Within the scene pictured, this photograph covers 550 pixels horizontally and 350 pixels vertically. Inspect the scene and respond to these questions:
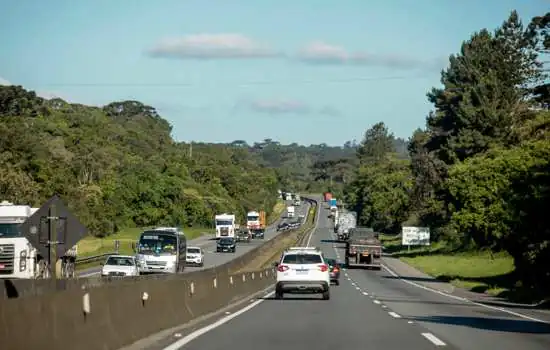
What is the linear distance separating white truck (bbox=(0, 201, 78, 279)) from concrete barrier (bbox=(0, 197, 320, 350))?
389 inches

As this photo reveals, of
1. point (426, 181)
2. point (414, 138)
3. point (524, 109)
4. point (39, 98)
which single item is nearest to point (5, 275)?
point (524, 109)

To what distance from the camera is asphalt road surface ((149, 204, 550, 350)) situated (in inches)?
646

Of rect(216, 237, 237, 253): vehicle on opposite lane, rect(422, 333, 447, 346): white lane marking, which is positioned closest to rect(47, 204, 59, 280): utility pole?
rect(422, 333, 447, 346): white lane marking

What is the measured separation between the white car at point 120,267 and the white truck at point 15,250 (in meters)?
9.79

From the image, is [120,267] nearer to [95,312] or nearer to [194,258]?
[194,258]

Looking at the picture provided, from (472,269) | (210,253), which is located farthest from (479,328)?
(210,253)

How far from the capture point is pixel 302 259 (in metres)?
33.1

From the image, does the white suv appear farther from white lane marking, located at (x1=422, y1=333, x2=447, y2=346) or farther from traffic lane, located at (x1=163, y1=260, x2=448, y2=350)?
white lane marking, located at (x1=422, y1=333, x2=447, y2=346)

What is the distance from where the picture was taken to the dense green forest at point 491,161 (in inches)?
1805

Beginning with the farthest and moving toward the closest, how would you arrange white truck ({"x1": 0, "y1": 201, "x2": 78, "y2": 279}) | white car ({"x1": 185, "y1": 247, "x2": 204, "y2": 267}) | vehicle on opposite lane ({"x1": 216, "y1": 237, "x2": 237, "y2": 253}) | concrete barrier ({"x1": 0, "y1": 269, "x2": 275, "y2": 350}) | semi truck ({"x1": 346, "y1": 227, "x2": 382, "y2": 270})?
vehicle on opposite lane ({"x1": 216, "y1": 237, "x2": 237, "y2": 253})
semi truck ({"x1": 346, "y1": 227, "x2": 382, "y2": 270})
white car ({"x1": 185, "y1": 247, "x2": 204, "y2": 267})
white truck ({"x1": 0, "y1": 201, "x2": 78, "y2": 279})
concrete barrier ({"x1": 0, "y1": 269, "x2": 275, "y2": 350})

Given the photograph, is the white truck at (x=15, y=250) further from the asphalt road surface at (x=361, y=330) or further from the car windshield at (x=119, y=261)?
the asphalt road surface at (x=361, y=330)

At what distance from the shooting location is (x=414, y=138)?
572ft

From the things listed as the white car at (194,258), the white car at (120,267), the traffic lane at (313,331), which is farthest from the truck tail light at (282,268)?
the white car at (194,258)

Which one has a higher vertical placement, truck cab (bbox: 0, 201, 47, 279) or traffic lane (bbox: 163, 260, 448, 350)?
truck cab (bbox: 0, 201, 47, 279)
